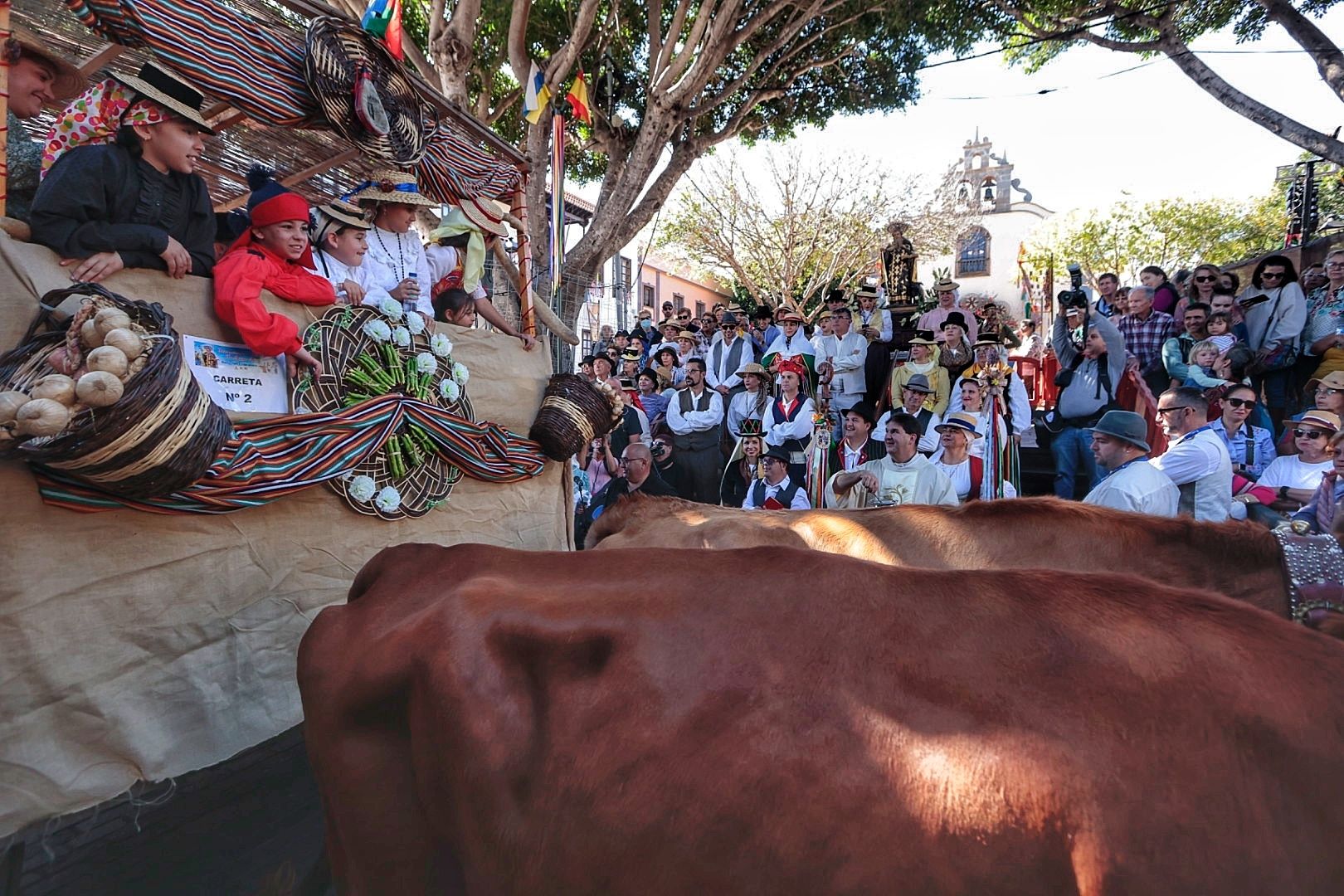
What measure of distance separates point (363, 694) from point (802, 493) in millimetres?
5173

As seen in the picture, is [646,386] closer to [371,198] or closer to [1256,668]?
[371,198]

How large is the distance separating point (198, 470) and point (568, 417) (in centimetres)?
191

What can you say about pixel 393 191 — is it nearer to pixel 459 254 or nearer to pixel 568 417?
pixel 459 254

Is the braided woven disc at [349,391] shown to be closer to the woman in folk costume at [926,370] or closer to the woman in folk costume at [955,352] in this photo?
the woman in folk costume at [926,370]

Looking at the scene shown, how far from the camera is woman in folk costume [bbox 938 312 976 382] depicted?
8070mm

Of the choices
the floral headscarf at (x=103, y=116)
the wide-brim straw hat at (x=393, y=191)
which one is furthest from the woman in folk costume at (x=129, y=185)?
the wide-brim straw hat at (x=393, y=191)

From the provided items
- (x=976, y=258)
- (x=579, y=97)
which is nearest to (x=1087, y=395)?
(x=579, y=97)

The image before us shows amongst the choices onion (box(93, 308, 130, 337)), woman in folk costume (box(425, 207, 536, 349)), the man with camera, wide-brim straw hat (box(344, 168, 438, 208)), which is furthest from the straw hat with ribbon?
the man with camera

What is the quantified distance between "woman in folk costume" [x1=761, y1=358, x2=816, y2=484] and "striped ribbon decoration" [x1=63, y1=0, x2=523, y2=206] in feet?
17.7

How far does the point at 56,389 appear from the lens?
1816 millimetres

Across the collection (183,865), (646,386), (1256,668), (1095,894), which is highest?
(646,386)

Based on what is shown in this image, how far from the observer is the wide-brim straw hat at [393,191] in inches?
155

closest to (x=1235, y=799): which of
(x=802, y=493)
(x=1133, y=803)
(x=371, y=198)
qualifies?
(x=1133, y=803)

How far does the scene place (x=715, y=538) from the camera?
379 cm
